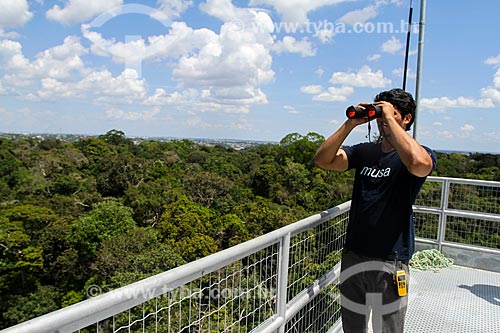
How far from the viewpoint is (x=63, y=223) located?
73.1ft

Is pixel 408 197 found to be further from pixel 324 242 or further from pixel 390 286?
pixel 324 242

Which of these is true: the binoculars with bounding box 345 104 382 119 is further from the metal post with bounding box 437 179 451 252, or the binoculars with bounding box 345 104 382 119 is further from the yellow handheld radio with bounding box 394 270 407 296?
the metal post with bounding box 437 179 451 252

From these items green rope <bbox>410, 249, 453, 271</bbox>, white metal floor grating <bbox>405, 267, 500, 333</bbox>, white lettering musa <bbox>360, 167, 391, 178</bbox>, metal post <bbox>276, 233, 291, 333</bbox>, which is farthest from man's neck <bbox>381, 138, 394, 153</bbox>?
green rope <bbox>410, 249, 453, 271</bbox>

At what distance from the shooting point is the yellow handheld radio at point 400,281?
1.54 m

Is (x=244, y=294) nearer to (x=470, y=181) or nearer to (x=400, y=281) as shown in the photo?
(x=400, y=281)

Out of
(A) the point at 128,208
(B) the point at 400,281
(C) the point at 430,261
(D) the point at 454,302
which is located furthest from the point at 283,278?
(A) the point at 128,208

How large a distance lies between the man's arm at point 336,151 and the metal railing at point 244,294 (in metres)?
0.27

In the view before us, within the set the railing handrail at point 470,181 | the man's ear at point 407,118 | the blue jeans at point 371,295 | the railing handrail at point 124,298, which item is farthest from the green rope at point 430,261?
the railing handrail at point 124,298

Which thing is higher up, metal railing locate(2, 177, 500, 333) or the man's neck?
the man's neck

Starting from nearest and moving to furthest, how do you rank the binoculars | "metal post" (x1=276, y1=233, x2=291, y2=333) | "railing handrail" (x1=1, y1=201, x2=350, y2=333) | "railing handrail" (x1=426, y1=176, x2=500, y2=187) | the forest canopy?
"railing handrail" (x1=1, y1=201, x2=350, y2=333), the binoculars, "metal post" (x1=276, y1=233, x2=291, y2=333), "railing handrail" (x1=426, y1=176, x2=500, y2=187), the forest canopy

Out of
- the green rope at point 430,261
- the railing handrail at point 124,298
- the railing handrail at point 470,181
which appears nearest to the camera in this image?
the railing handrail at point 124,298

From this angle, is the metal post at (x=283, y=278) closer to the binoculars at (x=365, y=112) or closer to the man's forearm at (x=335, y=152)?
the man's forearm at (x=335, y=152)

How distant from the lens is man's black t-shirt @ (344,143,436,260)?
1550 mm

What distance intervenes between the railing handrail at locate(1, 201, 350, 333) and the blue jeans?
52 centimetres
